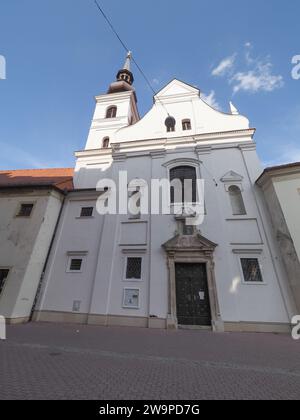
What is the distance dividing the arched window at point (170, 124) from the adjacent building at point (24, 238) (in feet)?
27.1

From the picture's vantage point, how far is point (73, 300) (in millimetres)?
10031

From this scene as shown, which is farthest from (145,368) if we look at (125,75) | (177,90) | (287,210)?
(125,75)

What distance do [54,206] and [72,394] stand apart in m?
10.6

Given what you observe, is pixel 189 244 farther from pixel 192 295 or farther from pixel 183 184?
pixel 183 184

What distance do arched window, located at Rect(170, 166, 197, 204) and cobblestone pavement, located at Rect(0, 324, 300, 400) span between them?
7.09m

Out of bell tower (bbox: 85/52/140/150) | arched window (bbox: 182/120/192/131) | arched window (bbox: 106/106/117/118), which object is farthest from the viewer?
arched window (bbox: 106/106/117/118)

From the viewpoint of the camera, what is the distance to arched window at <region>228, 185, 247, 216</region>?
1089 centimetres

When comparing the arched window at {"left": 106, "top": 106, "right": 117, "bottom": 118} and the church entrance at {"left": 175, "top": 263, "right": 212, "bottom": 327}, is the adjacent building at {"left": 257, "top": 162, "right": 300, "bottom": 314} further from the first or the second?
the arched window at {"left": 106, "top": 106, "right": 117, "bottom": 118}

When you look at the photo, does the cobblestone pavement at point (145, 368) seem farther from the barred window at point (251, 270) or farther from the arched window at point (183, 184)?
the arched window at point (183, 184)

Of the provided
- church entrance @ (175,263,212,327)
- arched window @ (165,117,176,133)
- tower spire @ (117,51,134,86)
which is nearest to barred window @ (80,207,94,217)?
church entrance @ (175,263,212,327)

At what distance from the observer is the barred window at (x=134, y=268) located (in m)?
10.0

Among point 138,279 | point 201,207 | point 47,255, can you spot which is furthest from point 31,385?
point 201,207

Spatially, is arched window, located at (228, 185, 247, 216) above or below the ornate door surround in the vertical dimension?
above
